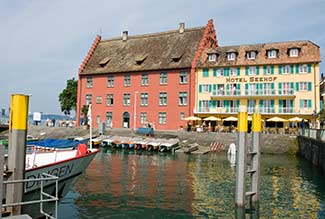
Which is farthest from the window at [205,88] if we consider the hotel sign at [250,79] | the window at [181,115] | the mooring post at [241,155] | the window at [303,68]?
the mooring post at [241,155]

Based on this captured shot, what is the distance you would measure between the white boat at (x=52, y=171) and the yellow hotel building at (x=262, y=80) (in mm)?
40534

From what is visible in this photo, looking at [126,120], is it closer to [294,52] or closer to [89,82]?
[89,82]

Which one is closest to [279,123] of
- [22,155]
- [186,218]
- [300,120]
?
[300,120]

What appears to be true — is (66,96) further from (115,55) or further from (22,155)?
(22,155)

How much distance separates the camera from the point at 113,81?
66.2m

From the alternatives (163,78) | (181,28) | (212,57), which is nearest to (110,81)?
(163,78)

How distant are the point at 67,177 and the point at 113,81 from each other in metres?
52.0

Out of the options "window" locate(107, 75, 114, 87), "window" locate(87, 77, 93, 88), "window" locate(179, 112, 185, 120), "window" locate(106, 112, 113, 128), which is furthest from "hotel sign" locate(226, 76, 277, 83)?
"window" locate(87, 77, 93, 88)

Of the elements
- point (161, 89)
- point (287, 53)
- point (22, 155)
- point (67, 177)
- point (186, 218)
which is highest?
point (287, 53)

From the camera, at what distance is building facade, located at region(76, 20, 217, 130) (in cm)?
5978

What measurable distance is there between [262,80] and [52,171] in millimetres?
45992

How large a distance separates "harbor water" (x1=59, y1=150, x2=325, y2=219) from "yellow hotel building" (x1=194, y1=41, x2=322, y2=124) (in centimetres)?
2503

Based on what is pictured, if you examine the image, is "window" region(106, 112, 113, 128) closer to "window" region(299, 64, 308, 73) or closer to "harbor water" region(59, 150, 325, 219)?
"window" region(299, 64, 308, 73)

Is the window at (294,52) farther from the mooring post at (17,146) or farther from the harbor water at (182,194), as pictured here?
the mooring post at (17,146)
